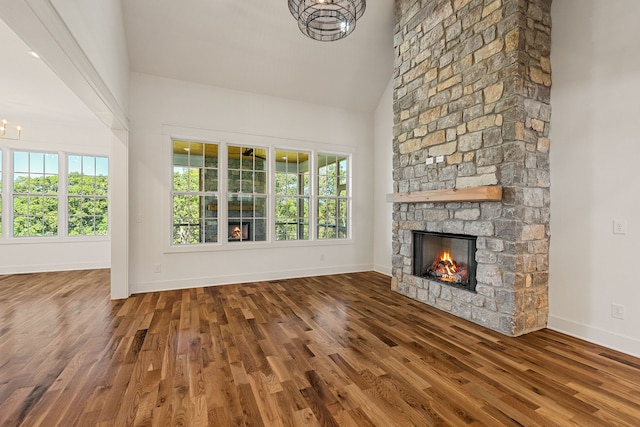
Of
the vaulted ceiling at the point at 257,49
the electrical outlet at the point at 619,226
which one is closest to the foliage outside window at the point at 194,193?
the vaulted ceiling at the point at 257,49

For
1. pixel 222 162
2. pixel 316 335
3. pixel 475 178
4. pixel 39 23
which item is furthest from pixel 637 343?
pixel 222 162

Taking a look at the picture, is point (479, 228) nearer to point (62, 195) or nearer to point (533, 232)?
point (533, 232)

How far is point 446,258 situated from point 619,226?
5.78 feet

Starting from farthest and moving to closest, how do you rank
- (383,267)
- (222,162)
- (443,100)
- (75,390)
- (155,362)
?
(383,267), (222,162), (443,100), (155,362), (75,390)

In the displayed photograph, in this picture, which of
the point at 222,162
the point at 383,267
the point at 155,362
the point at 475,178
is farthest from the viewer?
the point at 383,267

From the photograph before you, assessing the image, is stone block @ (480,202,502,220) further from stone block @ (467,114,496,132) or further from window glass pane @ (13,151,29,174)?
window glass pane @ (13,151,29,174)

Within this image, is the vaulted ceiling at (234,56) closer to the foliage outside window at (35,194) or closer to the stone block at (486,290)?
the foliage outside window at (35,194)

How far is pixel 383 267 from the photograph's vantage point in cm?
580

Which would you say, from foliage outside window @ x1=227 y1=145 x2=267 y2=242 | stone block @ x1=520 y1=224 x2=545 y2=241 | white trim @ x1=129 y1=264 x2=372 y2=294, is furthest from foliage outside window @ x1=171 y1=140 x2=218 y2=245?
stone block @ x1=520 y1=224 x2=545 y2=241

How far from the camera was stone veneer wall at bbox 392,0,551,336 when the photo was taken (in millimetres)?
2961

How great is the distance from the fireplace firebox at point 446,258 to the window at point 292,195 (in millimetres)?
2242

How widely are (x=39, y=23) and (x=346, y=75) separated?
4.38 meters

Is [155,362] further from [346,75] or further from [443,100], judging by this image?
[346,75]

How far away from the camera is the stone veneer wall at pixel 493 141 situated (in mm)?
2961
